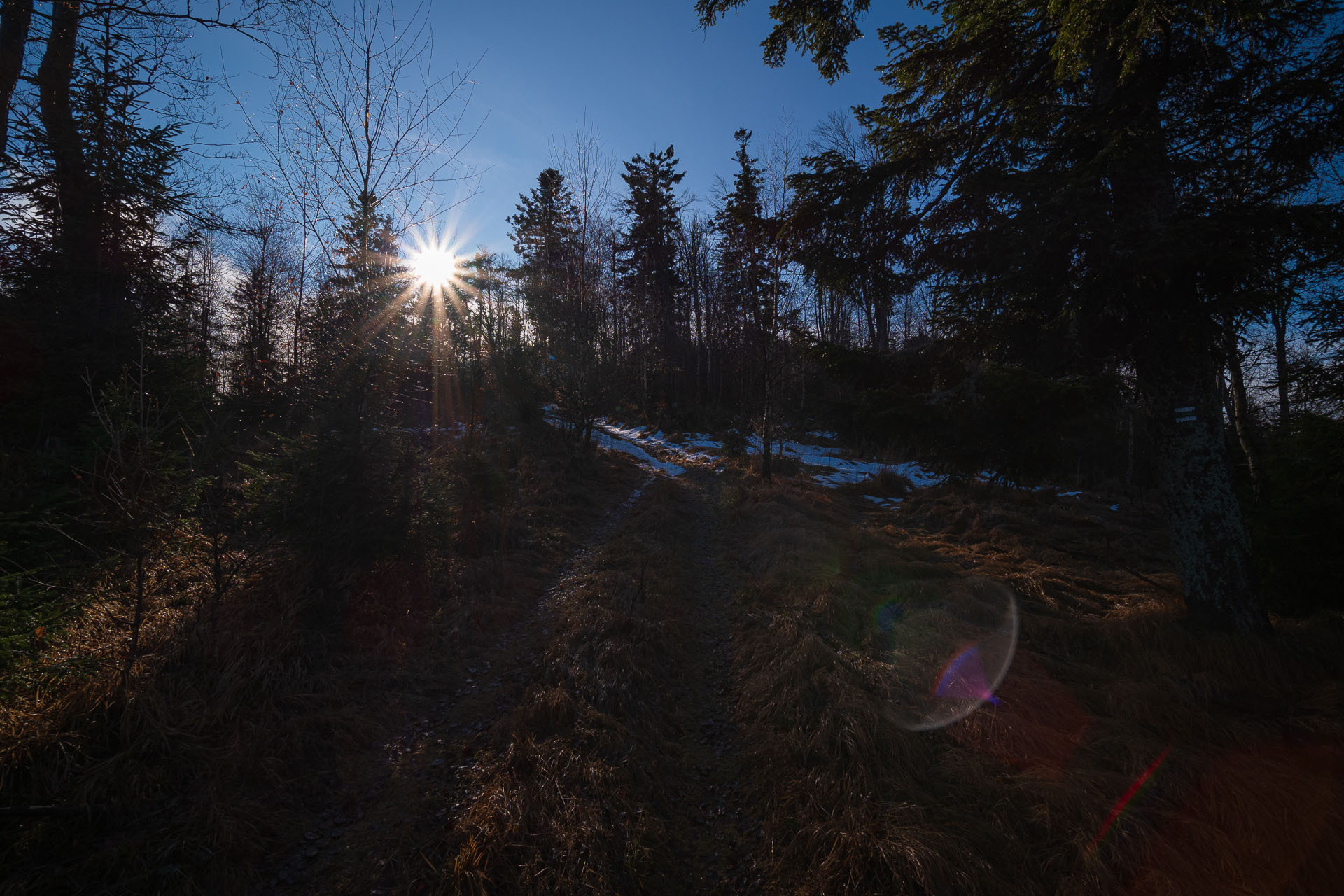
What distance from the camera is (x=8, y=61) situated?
6438mm

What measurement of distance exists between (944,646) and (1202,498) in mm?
3384

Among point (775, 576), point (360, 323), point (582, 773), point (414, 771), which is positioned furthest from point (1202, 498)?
point (360, 323)

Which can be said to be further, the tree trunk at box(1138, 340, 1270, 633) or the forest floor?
the tree trunk at box(1138, 340, 1270, 633)

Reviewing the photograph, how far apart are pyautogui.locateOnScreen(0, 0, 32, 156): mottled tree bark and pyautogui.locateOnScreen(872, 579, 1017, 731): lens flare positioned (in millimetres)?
13174

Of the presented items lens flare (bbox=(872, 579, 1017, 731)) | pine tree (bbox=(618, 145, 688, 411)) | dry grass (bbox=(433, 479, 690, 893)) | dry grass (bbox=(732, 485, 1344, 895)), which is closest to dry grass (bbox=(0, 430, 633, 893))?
dry grass (bbox=(433, 479, 690, 893))

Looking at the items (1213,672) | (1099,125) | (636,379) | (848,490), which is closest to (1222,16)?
(1099,125)

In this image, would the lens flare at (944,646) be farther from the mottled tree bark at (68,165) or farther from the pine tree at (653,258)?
the pine tree at (653,258)

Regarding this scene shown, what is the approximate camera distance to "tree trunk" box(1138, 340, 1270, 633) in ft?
16.4

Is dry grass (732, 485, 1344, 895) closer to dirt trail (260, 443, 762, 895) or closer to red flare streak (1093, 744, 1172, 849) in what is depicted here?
red flare streak (1093, 744, 1172, 849)

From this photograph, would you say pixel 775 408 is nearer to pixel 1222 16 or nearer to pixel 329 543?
pixel 1222 16

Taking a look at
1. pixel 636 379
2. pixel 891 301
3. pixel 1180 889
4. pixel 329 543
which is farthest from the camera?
pixel 636 379

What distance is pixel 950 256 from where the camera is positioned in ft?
20.1

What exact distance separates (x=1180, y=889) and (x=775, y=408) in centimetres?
1730

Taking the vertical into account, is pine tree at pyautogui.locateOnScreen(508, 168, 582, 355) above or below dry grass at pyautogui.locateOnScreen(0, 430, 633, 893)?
above
